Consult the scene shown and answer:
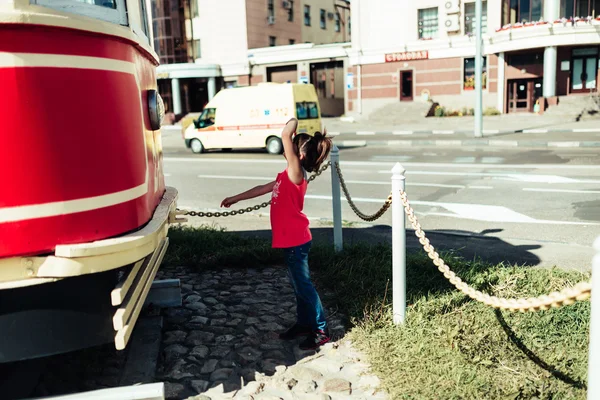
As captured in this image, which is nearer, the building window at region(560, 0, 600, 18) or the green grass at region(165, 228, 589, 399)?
the green grass at region(165, 228, 589, 399)

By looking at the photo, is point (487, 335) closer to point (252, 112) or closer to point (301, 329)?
point (301, 329)

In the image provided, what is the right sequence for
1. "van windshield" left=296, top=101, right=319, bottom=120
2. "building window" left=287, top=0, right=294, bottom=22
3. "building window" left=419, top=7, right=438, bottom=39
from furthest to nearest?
"building window" left=287, top=0, right=294, bottom=22
"building window" left=419, top=7, right=438, bottom=39
"van windshield" left=296, top=101, right=319, bottom=120

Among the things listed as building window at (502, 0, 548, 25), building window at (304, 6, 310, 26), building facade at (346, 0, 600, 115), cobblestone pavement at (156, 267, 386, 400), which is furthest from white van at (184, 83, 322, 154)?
building window at (304, 6, 310, 26)

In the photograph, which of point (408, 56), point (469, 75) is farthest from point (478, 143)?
point (408, 56)

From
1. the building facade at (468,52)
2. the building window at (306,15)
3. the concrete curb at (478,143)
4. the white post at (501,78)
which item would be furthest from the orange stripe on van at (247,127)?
the building window at (306,15)

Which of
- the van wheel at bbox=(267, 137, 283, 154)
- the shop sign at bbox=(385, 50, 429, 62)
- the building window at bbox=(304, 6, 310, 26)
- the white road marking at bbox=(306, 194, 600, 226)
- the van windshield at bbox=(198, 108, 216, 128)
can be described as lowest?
the white road marking at bbox=(306, 194, 600, 226)

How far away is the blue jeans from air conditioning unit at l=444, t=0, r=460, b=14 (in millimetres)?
33788

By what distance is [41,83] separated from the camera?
276cm

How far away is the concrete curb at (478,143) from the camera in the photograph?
19.2 meters

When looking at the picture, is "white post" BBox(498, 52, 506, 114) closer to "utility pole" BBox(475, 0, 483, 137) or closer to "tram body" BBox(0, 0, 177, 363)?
"utility pole" BBox(475, 0, 483, 137)

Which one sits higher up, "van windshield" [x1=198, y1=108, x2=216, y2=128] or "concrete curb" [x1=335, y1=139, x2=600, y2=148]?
"van windshield" [x1=198, y1=108, x2=216, y2=128]

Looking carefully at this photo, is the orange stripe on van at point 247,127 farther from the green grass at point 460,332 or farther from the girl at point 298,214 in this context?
the girl at point 298,214

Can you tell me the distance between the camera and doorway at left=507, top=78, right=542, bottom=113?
3391 centimetres

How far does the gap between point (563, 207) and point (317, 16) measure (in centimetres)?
4567
